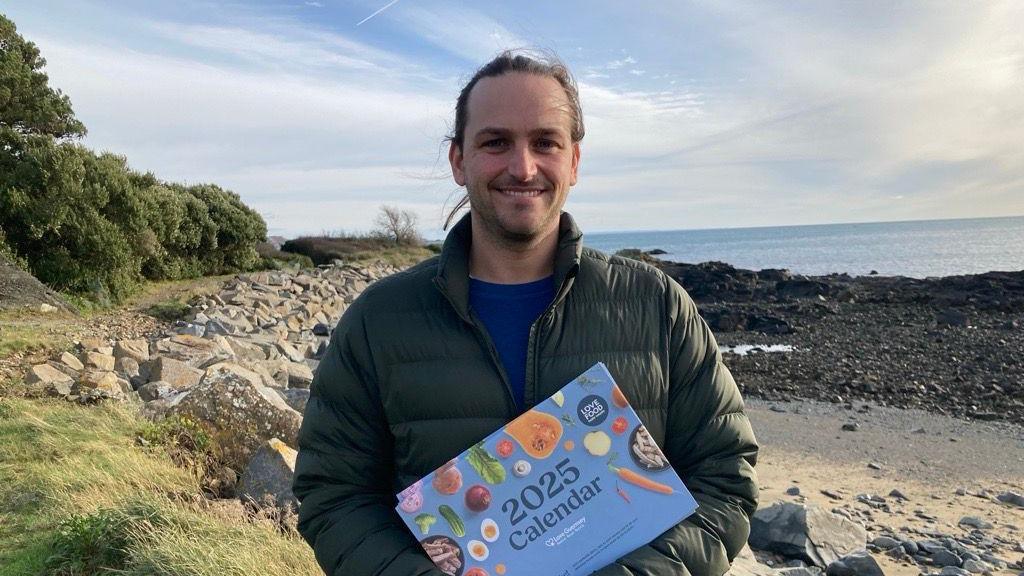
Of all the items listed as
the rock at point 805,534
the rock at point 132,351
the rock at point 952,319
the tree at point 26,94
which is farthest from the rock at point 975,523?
the tree at point 26,94

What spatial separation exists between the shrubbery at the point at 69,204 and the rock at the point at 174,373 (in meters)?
6.97

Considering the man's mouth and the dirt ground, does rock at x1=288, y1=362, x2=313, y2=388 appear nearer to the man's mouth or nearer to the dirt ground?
the dirt ground

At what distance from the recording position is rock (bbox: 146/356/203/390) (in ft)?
24.5

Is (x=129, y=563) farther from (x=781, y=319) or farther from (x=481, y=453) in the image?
(x=781, y=319)

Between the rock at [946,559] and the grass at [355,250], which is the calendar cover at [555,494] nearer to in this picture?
the rock at [946,559]

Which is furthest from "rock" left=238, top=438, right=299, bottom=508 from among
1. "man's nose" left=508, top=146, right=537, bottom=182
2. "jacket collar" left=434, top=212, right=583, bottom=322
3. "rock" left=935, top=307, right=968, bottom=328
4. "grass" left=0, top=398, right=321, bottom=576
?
"rock" left=935, top=307, right=968, bottom=328

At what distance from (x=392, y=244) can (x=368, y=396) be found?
36911 millimetres

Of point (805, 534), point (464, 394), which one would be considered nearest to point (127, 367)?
point (805, 534)

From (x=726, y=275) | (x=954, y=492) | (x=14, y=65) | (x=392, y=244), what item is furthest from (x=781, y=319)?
→ (x=392, y=244)

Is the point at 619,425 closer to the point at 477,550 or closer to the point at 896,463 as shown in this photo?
the point at 477,550

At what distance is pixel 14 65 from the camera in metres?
16.1

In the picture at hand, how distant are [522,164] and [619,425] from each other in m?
0.72

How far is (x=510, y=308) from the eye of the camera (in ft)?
6.74

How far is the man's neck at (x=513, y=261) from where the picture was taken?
6.81 feet
